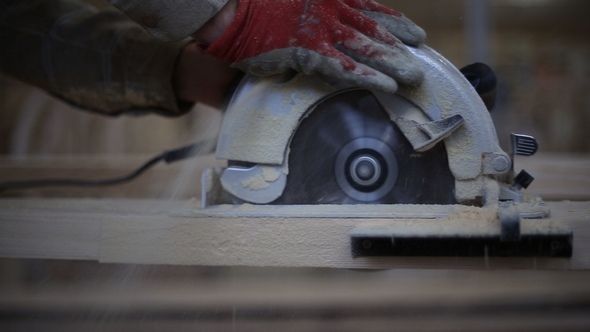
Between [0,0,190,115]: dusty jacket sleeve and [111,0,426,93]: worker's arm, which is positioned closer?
[111,0,426,93]: worker's arm

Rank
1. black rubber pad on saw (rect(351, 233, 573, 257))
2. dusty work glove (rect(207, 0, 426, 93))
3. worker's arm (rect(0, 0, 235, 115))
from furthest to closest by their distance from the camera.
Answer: worker's arm (rect(0, 0, 235, 115)) → dusty work glove (rect(207, 0, 426, 93)) → black rubber pad on saw (rect(351, 233, 573, 257))

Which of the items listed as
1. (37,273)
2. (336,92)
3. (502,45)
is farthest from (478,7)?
(37,273)

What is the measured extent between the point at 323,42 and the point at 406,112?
21 centimetres

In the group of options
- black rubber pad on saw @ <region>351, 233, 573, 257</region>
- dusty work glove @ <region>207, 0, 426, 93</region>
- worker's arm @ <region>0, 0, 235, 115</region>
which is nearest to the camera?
black rubber pad on saw @ <region>351, 233, 573, 257</region>

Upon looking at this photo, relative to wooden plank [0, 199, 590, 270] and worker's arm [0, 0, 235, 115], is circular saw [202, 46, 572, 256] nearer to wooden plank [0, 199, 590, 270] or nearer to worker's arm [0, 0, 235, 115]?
wooden plank [0, 199, 590, 270]

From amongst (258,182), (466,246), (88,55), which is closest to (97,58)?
(88,55)

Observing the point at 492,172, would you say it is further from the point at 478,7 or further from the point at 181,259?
the point at 478,7

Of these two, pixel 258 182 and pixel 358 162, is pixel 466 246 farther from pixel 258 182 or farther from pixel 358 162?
pixel 258 182

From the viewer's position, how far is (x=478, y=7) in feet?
7.83

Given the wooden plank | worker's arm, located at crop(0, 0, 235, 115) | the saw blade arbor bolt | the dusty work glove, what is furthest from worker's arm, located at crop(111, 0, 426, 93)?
worker's arm, located at crop(0, 0, 235, 115)

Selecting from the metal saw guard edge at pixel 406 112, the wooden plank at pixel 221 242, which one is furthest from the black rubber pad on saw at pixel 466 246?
the metal saw guard edge at pixel 406 112

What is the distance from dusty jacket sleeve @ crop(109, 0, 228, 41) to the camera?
1105 millimetres

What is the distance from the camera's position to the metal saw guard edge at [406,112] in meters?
1.12

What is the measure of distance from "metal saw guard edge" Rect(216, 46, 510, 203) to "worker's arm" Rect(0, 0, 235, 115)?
50 centimetres
